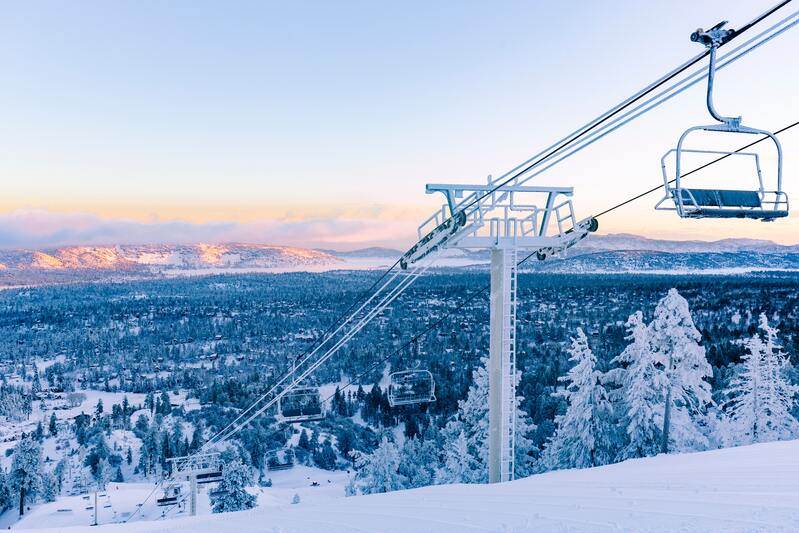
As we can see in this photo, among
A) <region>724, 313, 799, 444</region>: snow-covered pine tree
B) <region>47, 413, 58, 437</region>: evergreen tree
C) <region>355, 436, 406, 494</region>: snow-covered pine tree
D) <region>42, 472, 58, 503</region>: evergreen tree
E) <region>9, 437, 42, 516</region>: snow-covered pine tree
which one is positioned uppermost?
<region>724, 313, 799, 444</region>: snow-covered pine tree

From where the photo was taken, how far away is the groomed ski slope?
507 centimetres

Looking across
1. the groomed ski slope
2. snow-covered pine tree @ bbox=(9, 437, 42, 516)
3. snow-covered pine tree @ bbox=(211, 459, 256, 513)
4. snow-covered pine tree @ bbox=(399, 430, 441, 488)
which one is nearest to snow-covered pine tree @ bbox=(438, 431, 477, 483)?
snow-covered pine tree @ bbox=(399, 430, 441, 488)

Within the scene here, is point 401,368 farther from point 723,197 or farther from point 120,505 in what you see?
point 723,197

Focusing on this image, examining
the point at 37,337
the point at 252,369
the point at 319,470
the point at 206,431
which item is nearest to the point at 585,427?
the point at 319,470

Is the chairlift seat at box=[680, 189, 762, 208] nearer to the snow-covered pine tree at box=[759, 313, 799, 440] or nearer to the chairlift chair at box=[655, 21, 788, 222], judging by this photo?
the chairlift chair at box=[655, 21, 788, 222]

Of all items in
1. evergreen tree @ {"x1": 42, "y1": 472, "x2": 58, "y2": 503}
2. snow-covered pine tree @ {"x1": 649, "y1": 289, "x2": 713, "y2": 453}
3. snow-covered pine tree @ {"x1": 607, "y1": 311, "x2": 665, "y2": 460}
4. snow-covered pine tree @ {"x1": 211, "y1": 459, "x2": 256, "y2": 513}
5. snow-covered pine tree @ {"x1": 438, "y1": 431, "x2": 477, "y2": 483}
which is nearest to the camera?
snow-covered pine tree @ {"x1": 649, "y1": 289, "x2": 713, "y2": 453}

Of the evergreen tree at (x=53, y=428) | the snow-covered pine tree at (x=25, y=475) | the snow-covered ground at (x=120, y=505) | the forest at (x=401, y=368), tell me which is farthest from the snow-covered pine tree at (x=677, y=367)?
the evergreen tree at (x=53, y=428)

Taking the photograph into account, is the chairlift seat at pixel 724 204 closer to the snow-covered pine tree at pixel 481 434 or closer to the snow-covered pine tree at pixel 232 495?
the snow-covered pine tree at pixel 481 434

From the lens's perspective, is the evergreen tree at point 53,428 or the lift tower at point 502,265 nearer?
the lift tower at point 502,265

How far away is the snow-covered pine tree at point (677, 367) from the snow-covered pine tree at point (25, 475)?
4462cm

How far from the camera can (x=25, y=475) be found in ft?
136

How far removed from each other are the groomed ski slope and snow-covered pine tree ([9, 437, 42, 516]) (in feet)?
140

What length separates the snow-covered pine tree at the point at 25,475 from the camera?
41219 millimetres

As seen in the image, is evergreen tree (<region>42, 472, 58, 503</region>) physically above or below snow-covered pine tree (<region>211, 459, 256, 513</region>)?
below
